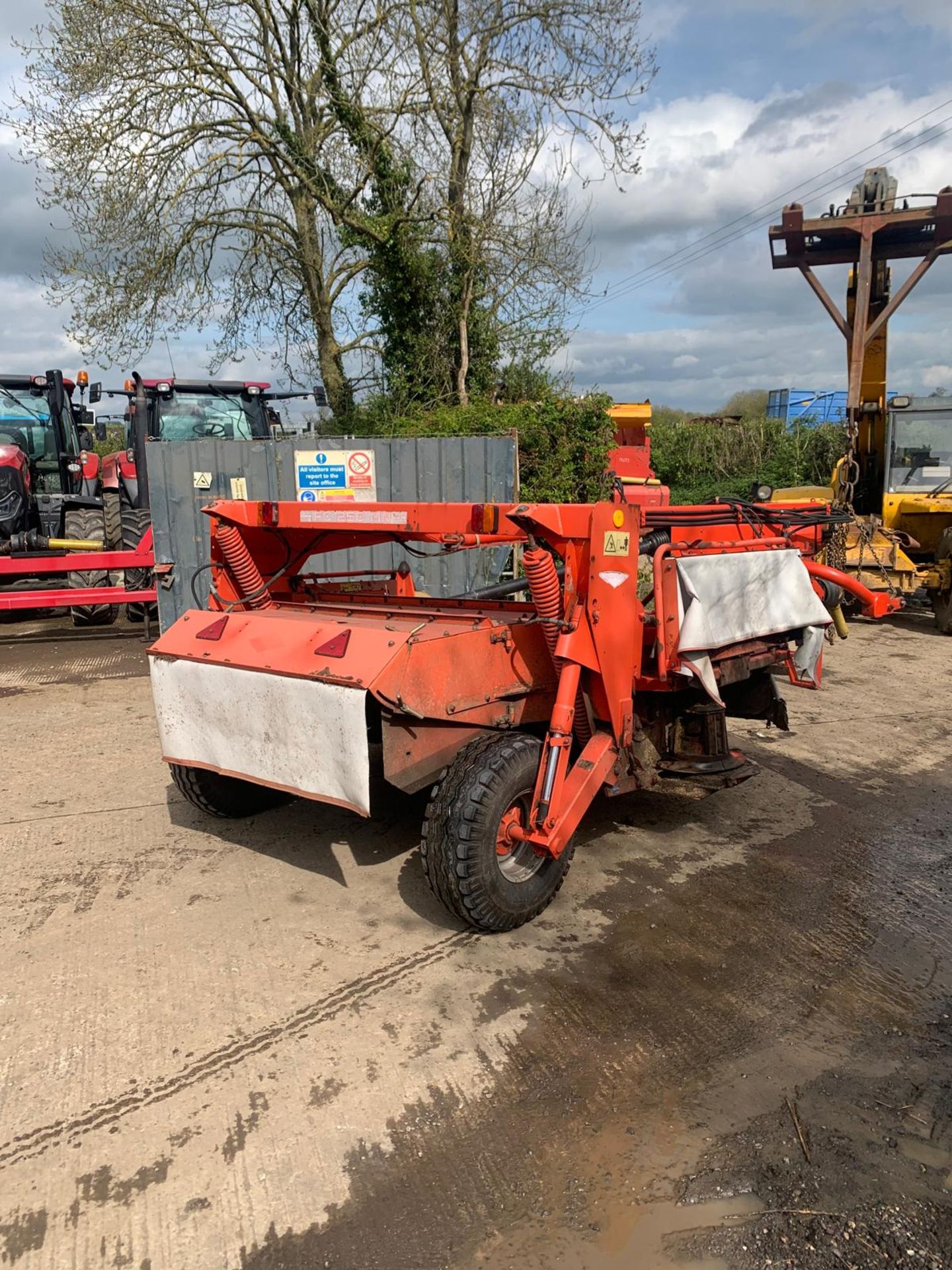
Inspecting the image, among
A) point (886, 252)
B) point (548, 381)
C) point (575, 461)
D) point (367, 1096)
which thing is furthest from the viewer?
point (548, 381)

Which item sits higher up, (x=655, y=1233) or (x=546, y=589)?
(x=546, y=589)

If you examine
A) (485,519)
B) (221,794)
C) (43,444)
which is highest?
(43,444)

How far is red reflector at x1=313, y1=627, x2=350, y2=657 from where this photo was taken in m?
3.22

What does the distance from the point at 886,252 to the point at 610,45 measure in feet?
13.0

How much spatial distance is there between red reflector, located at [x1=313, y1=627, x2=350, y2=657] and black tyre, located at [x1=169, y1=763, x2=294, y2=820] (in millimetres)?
1069

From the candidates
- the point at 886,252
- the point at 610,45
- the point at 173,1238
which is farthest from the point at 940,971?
the point at 610,45

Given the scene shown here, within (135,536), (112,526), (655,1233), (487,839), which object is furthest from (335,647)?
(112,526)

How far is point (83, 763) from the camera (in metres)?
5.25

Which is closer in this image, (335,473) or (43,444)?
(335,473)

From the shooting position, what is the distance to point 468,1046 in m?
2.71

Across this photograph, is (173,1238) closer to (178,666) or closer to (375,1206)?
(375,1206)

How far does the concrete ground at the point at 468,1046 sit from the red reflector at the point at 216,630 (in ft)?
3.35

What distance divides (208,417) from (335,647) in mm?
7721

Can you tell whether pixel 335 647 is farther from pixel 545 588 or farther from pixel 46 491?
pixel 46 491
